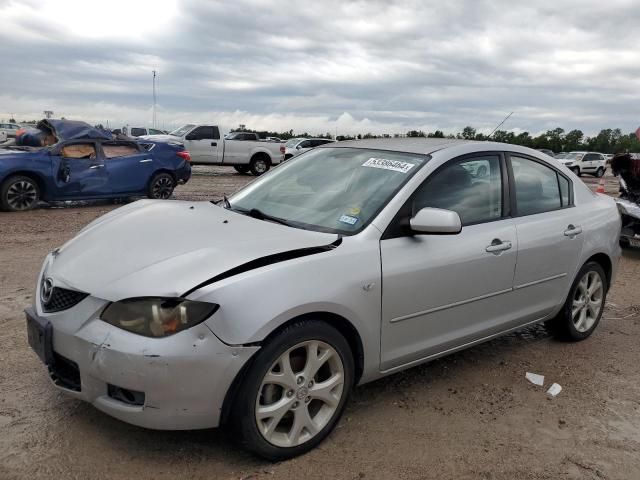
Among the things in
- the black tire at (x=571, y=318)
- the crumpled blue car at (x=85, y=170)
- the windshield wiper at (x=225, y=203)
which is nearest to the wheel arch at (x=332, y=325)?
the windshield wiper at (x=225, y=203)

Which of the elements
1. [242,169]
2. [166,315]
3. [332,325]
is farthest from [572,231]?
[242,169]

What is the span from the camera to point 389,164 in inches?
144

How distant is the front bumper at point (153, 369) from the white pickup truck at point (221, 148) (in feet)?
61.6

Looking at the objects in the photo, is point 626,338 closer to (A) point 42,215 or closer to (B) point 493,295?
(B) point 493,295

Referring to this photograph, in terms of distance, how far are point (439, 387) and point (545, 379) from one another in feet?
2.71

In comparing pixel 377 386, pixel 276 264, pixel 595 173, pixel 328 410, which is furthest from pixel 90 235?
pixel 595 173

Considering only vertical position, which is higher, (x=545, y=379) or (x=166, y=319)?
(x=166, y=319)

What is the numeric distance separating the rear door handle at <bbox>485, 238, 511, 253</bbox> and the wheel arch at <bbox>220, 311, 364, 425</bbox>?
3.76 ft

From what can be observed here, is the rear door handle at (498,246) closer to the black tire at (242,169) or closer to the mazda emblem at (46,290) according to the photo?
the mazda emblem at (46,290)

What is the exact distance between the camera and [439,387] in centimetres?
380

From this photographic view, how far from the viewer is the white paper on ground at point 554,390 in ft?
12.5

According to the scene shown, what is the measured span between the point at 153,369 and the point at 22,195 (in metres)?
8.95

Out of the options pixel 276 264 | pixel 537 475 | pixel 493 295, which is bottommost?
pixel 537 475

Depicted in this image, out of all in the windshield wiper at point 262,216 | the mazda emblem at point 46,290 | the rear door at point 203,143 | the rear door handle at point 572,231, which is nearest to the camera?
the mazda emblem at point 46,290
